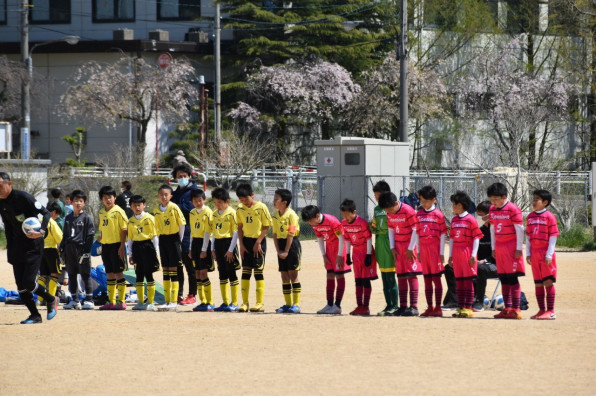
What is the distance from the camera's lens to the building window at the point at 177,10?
53.8 meters

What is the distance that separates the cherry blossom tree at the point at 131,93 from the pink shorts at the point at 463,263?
35.2 metres

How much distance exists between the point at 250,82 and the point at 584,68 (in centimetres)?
1574

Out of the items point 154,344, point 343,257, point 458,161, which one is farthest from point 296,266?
point 458,161

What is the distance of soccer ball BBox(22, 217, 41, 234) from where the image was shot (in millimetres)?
12445

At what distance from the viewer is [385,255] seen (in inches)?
531

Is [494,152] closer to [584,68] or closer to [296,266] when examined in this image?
[584,68]

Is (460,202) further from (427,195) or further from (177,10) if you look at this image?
(177,10)

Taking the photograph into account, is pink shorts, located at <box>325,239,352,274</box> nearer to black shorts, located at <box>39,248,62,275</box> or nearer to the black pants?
the black pants

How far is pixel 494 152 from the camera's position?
162ft

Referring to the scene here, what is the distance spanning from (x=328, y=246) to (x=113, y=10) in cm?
4292

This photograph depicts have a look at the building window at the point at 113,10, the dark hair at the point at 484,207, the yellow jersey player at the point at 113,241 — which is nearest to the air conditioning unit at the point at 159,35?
the building window at the point at 113,10

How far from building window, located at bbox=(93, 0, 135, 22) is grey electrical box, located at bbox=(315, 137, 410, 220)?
27.6m

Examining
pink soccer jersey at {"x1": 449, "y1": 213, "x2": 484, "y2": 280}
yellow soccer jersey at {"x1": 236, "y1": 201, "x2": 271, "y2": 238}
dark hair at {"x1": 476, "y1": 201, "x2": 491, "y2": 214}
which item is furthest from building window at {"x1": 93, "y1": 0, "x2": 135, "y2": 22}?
pink soccer jersey at {"x1": 449, "y1": 213, "x2": 484, "y2": 280}

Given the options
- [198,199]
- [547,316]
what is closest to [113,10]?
[198,199]
